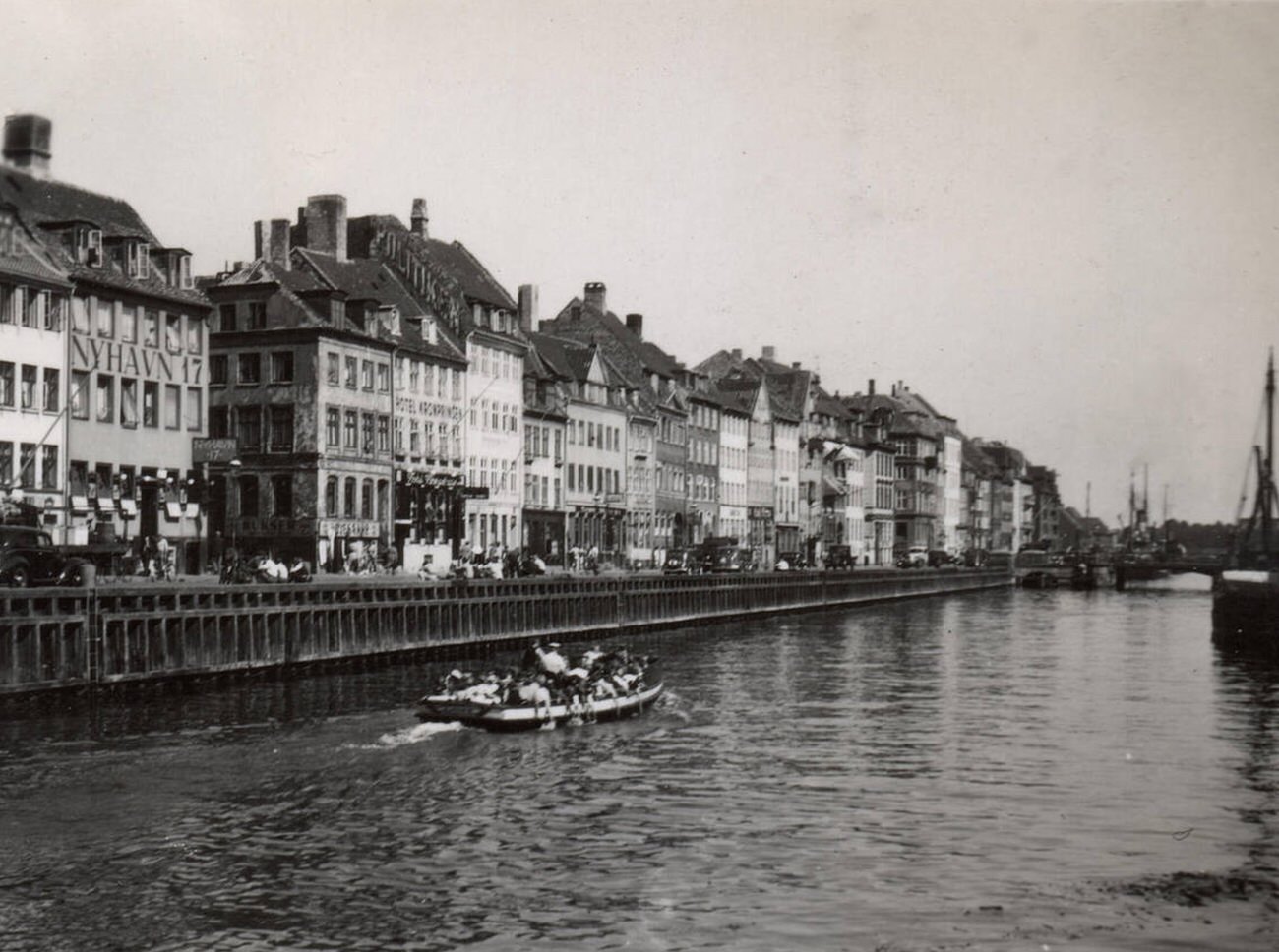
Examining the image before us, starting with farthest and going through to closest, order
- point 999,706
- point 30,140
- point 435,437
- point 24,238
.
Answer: point 435,437 < point 24,238 < point 999,706 < point 30,140

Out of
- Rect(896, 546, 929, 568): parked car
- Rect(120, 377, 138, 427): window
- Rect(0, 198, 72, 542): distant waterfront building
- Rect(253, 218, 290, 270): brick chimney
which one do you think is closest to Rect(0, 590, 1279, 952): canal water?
Rect(0, 198, 72, 542): distant waterfront building

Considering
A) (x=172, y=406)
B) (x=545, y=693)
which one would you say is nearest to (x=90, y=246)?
(x=172, y=406)

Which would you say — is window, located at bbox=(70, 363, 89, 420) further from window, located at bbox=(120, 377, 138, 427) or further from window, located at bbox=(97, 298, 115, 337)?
window, located at bbox=(120, 377, 138, 427)

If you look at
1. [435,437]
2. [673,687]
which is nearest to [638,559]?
[435,437]

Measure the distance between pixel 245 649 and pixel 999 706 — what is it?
74.6 ft

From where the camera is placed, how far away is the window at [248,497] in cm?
8725

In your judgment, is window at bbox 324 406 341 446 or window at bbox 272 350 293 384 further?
window at bbox 272 350 293 384

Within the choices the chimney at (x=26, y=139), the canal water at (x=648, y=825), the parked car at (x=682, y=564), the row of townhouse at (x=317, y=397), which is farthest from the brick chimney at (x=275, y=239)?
the canal water at (x=648, y=825)

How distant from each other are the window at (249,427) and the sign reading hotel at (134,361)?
7293 mm

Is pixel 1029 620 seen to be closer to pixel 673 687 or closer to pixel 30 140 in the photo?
pixel 673 687

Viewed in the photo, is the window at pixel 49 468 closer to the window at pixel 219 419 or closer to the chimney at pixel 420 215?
the window at pixel 219 419

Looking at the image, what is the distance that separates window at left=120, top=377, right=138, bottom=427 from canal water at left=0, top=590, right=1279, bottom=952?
83.2ft

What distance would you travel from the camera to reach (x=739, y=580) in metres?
107

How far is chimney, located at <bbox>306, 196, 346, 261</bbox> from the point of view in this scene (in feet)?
320
